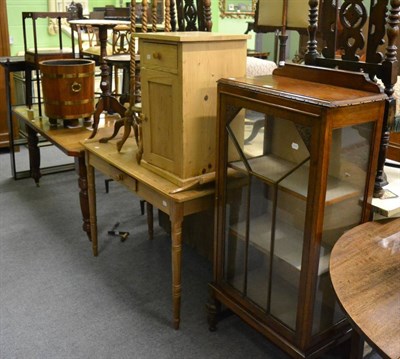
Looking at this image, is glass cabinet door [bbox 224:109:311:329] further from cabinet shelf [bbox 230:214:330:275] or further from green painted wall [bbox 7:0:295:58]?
green painted wall [bbox 7:0:295:58]

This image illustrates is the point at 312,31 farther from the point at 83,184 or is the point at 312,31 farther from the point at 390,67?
the point at 83,184

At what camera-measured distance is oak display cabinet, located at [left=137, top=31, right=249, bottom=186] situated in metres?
1.86

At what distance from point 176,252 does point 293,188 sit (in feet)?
2.17

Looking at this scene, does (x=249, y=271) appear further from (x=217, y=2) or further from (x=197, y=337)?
(x=217, y=2)

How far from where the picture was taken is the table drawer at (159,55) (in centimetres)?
187

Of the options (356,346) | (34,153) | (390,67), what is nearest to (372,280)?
(356,346)

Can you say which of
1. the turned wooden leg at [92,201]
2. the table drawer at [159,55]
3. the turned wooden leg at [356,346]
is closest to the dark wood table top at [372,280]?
the turned wooden leg at [356,346]

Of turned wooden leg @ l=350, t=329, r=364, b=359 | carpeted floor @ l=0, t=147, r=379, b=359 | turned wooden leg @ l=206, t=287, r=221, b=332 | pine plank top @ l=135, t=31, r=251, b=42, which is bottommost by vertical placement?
carpeted floor @ l=0, t=147, r=379, b=359

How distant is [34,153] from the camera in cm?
379

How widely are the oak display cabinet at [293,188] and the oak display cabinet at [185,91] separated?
14 centimetres

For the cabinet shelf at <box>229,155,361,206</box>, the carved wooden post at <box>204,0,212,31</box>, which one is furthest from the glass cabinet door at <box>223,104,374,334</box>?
the carved wooden post at <box>204,0,212,31</box>

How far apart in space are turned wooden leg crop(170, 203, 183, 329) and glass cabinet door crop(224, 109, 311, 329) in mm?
195

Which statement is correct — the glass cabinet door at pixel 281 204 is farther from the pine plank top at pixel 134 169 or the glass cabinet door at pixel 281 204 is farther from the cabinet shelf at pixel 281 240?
the pine plank top at pixel 134 169

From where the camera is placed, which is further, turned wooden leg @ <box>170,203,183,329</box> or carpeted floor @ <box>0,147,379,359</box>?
carpeted floor @ <box>0,147,379,359</box>
